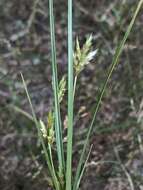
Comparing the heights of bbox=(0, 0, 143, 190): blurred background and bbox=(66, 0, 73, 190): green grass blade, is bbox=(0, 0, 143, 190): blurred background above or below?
below

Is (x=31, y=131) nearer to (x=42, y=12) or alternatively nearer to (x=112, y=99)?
(x=112, y=99)

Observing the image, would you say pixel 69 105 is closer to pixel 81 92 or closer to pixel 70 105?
pixel 70 105

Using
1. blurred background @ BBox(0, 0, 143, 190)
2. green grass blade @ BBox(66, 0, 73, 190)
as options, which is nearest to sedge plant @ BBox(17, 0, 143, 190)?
green grass blade @ BBox(66, 0, 73, 190)

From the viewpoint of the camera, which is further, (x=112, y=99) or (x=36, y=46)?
(x=36, y=46)

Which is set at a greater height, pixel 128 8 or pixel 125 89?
pixel 128 8

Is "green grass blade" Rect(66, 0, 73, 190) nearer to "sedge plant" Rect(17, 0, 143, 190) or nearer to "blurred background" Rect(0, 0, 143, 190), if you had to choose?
"sedge plant" Rect(17, 0, 143, 190)

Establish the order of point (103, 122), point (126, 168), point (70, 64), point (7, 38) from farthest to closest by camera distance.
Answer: point (7, 38) → point (103, 122) → point (126, 168) → point (70, 64)

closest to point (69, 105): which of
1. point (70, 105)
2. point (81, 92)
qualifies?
point (70, 105)

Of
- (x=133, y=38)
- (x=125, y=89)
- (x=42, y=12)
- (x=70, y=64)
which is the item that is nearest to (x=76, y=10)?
(x=42, y=12)

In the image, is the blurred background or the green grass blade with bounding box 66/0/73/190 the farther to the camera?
the blurred background
